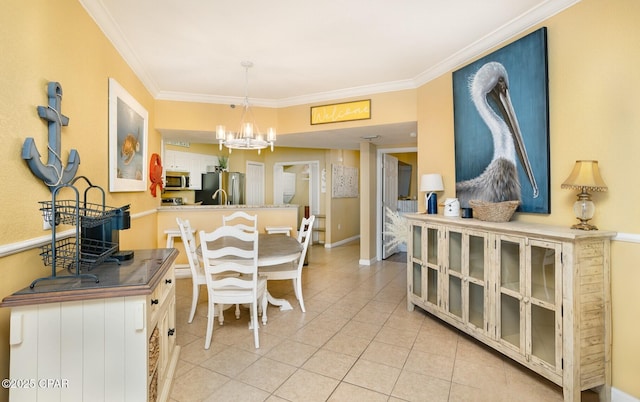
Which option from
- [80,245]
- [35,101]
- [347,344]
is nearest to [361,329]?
[347,344]

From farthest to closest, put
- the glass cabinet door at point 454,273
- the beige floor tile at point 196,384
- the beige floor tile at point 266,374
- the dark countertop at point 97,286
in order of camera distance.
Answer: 1. the glass cabinet door at point 454,273
2. the beige floor tile at point 266,374
3. the beige floor tile at point 196,384
4. the dark countertop at point 97,286

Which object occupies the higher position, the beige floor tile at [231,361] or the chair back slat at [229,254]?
the chair back slat at [229,254]

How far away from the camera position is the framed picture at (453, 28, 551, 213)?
86.7 inches

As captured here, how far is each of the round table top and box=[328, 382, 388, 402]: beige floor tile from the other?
110 cm

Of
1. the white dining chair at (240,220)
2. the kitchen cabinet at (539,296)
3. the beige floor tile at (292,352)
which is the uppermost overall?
the white dining chair at (240,220)

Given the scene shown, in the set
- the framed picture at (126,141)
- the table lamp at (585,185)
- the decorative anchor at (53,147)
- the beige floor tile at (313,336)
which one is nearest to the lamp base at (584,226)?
the table lamp at (585,185)

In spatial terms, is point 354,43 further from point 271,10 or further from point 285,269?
point 285,269

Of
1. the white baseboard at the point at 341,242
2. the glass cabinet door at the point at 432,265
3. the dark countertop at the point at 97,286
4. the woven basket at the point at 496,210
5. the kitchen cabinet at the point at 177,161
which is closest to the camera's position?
the dark countertop at the point at 97,286

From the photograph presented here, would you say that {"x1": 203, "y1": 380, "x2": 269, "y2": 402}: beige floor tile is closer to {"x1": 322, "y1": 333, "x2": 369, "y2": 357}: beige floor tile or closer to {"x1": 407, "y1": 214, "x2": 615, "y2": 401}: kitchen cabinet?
{"x1": 322, "y1": 333, "x2": 369, "y2": 357}: beige floor tile

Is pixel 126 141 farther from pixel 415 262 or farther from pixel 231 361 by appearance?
pixel 415 262

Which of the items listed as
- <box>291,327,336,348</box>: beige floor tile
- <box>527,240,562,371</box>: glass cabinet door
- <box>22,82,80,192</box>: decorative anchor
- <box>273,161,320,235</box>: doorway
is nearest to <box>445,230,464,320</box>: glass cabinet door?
<box>527,240,562,371</box>: glass cabinet door

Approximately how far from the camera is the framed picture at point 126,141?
7.98ft

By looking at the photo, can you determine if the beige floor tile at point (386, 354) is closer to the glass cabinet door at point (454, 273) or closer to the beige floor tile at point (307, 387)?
the beige floor tile at point (307, 387)

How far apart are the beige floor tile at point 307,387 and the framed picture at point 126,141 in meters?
2.01
